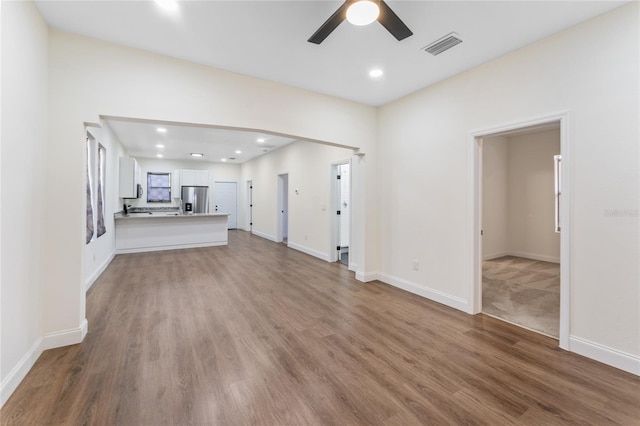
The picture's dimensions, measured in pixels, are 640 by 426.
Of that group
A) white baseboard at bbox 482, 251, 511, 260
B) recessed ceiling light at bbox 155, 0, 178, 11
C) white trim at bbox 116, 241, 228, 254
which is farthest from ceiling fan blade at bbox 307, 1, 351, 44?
white trim at bbox 116, 241, 228, 254

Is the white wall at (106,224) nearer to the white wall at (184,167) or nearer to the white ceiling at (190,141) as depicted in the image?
the white ceiling at (190,141)

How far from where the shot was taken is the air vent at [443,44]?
2.46m

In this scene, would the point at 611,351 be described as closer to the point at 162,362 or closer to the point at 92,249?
the point at 162,362

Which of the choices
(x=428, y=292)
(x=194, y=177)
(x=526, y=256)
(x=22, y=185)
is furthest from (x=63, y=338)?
(x=526, y=256)

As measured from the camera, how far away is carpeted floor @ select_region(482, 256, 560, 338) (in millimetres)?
2943

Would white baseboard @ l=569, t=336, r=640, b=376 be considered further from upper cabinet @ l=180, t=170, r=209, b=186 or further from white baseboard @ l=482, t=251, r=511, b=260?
upper cabinet @ l=180, t=170, r=209, b=186

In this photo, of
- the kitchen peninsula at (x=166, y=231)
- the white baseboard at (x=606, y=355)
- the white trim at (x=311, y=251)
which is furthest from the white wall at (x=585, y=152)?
the kitchen peninsula at (x=166, y=231)

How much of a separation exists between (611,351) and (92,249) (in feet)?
20.5

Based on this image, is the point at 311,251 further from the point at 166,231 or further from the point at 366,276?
the point at 166,231

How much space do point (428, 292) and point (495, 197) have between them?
401 cm

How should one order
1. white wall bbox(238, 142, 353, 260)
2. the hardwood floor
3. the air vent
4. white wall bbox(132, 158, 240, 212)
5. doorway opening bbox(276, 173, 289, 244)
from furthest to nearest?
1. white wall bbox(132, 158, 240, 212)
2. doorway opening bbox(276, 173, 289, 244)
3. white wall bbox(238, 142, 353, 260)
4. the air vent
5. the hardwood floor

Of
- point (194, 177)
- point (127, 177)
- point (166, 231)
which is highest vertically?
point (194, 177)

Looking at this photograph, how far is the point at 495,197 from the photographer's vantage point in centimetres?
618

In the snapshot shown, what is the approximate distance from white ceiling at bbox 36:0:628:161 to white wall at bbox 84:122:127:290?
2.16 metres
